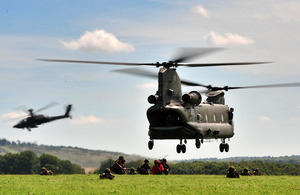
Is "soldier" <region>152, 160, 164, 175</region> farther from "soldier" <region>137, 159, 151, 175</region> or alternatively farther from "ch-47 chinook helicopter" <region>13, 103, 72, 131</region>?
"ch-47 chinook helicopter" <region>13, 103, 72, 131</region>

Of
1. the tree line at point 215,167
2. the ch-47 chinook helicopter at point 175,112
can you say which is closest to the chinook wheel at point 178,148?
the ch-47 chinook helicopter at point 175,112

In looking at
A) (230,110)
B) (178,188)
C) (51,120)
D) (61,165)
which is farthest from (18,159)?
(178,188)

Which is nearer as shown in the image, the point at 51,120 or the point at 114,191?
the point at 114,191

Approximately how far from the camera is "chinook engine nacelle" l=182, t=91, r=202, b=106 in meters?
45.1

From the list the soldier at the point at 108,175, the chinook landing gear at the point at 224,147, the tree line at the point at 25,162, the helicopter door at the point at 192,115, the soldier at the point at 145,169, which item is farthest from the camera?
the tree line at the point at 25,162

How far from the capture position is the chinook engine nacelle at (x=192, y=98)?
1775 inches

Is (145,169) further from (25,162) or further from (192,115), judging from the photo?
(25,162)

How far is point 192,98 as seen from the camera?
4538cm

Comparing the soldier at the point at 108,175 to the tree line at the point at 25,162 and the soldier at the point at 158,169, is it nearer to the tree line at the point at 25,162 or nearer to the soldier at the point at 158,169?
the soldier at the point at 158,169

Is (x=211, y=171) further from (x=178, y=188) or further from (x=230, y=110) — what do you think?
(x=178, y=188)

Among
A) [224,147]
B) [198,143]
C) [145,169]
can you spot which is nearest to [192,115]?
[198,143]

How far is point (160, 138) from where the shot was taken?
44219 millimetres

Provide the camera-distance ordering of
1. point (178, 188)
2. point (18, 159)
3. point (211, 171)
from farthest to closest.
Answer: point (18, 159) < point (211, 171) < point (178, 188)

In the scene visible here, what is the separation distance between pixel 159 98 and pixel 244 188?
13456mm
